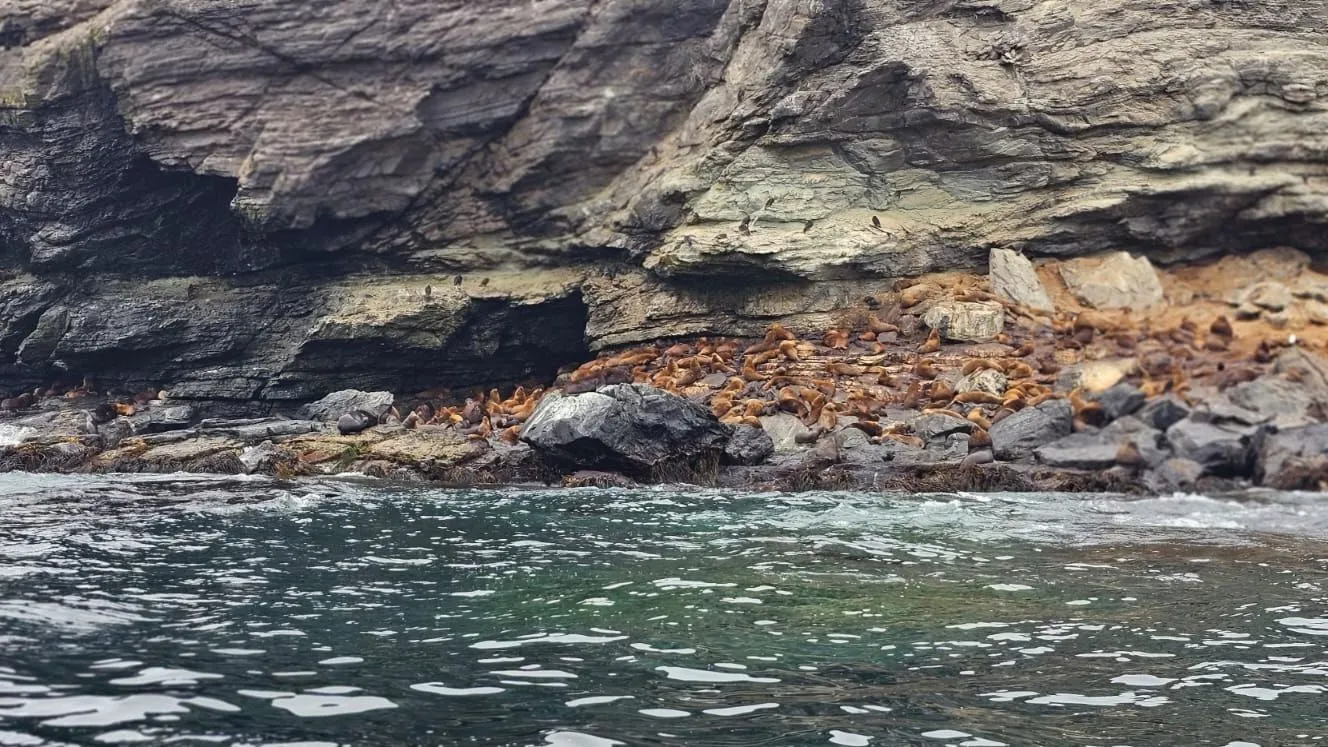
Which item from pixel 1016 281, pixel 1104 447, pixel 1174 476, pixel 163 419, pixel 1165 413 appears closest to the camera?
pixel 1174 476

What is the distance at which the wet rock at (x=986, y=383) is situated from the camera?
17.5 metres

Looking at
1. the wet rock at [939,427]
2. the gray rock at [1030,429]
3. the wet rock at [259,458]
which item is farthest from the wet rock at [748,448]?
the wet rock at [259,458]

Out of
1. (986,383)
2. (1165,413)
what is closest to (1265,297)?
(1165,413)

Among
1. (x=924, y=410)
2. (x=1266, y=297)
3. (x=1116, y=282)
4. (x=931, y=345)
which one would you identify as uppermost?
(x=1116, y=282)

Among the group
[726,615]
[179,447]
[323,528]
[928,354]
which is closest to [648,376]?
[928,354]

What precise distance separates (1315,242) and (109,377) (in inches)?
953

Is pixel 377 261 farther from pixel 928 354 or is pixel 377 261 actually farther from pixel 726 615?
pixel 726 615

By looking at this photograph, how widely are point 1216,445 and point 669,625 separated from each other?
30.8 feet

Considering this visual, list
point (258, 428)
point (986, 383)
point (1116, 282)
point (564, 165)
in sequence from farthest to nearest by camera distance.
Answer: point (564, 165)
point (1116, 282)
point (258, 428)
point (986, 383)

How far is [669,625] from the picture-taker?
7.58 metres

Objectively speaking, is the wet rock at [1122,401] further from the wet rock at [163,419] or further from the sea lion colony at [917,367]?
the wet rock at [163,419]

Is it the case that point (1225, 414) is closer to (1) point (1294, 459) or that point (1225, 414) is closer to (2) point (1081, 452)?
Result: (1) point (1294, 459)

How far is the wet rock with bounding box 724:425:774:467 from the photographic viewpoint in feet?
52.7

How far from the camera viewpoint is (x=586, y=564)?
9828 mm
